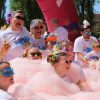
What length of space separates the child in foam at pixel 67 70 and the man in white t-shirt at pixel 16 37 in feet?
2.65

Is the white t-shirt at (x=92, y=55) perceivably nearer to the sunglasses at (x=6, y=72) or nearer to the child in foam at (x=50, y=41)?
the child in foam at (x=50, y=41)

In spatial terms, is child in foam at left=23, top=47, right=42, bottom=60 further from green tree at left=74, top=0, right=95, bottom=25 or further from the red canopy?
green tree at left=74, top=0, right=95, bottom=25

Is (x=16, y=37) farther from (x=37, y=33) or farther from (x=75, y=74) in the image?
(x=75, y=74)

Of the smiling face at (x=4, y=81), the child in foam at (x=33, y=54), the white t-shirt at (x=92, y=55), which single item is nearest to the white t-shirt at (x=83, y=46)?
the white t-shirt at (x=92, y=55)

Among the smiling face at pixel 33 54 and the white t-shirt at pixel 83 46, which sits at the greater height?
the smiling face at pixel 33 54

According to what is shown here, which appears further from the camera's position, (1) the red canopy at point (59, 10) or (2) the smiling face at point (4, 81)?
(1) the red canopy at point (59, 10)

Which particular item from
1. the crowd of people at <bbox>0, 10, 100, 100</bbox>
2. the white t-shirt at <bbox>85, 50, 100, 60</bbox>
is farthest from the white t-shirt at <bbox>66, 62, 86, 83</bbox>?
the white t-shirt at <bbox>85, 50, 100, 60</bbox>

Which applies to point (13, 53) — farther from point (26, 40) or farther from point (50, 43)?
point (50, 43)

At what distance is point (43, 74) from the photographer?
3.02 m

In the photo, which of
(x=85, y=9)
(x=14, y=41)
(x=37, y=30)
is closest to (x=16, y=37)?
(x=14, y=41)

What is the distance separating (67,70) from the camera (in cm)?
323

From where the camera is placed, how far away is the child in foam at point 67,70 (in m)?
3.14

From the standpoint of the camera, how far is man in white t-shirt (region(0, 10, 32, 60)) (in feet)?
13.1

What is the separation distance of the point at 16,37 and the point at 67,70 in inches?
39.5
